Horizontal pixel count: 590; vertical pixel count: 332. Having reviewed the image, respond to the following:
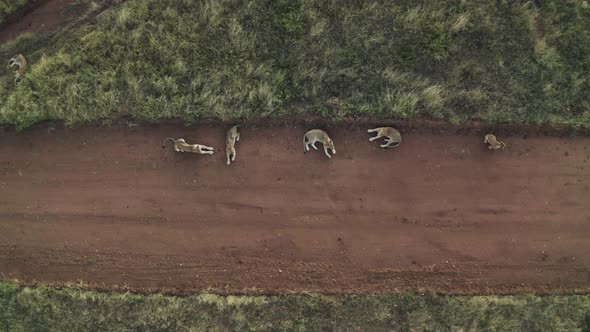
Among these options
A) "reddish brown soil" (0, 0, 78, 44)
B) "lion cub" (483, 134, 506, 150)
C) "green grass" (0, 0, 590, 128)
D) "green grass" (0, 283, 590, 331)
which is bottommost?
"green grass" (0, 283, 590, 331)

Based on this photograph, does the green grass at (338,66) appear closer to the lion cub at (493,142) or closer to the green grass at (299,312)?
the lion cub at (493,142)

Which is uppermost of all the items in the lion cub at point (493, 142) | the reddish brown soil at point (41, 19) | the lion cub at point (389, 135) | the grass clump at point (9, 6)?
the grass clump at point (9, 6)

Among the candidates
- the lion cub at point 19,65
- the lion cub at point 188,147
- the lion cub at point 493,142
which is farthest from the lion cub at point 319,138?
the lion cub at point 19,65

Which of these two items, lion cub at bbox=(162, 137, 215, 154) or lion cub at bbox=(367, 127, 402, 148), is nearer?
lion cub at bbox=(367, 127, 402, 148)

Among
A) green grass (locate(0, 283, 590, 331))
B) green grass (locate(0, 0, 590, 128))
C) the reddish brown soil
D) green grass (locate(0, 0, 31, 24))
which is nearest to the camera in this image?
green grass (locate(0, 283, 590, 331))

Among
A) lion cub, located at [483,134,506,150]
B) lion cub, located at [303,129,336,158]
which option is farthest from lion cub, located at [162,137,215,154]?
lion cub, located at [483,134,506,150]

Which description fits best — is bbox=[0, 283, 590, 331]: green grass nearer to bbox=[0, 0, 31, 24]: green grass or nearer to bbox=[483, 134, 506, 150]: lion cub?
bbox=[483, 134, 506, 150]: lion cub

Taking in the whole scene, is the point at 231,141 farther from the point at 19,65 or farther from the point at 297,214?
the point at 19,65

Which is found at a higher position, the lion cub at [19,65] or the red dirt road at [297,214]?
the lion cub at [19,65]
